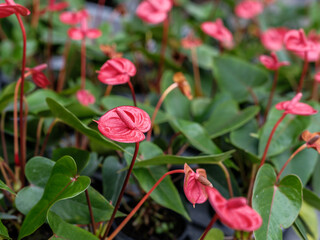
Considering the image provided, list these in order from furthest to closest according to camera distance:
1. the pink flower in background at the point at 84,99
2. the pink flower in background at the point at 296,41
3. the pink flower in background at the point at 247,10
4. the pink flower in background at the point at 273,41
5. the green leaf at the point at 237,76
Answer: the pink flower in background at the point at 247,10, the pink flower in background at the point at 273,41, the green leaf at the point at 237,76, the pink flower in background at the point at 84,99, the pink flower in background at the point at 296,41

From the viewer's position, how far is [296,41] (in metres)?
0.62

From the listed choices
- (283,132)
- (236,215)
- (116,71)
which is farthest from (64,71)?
(236,215)

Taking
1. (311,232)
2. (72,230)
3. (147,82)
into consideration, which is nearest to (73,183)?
(72,230)

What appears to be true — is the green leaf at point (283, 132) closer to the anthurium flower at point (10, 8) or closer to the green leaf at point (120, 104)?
the green leaf at point (120, 104)

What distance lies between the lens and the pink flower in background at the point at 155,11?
0.79 metres

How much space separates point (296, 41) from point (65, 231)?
484mm

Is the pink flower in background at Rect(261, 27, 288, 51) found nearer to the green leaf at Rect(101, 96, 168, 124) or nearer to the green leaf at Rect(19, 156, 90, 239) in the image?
the green leaf at Rect(101, 96, 168, 124)

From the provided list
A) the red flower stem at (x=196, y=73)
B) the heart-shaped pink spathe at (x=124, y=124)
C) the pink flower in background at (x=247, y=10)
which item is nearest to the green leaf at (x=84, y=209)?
the heart-shaped pink spathe at (x=124, y=124)

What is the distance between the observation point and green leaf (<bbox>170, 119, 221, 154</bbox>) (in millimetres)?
589

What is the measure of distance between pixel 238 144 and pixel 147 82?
23.1 inches

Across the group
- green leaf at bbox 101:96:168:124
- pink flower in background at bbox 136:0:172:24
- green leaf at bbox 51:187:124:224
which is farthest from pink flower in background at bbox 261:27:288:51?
green leaf at bbox 51:187:124:224

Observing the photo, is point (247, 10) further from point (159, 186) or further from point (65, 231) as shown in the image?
point (65, 231)

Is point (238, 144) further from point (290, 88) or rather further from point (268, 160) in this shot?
point (290, 88)

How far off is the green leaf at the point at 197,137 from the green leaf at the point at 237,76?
0.93ft
